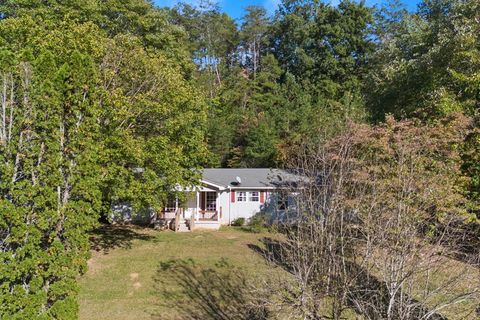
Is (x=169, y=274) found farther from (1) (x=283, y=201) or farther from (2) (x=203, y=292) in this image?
(1) (x=283, y=201)

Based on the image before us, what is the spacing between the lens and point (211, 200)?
23.9 m

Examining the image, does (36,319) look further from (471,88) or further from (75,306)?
(471,88)

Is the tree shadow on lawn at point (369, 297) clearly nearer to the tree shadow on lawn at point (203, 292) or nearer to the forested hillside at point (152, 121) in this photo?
the forested hillside at point (152, 121)

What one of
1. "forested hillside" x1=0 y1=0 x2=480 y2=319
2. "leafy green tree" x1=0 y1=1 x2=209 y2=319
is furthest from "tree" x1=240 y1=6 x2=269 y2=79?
"leafy green tree" x1=0 y1=1 x2=209 y2=319

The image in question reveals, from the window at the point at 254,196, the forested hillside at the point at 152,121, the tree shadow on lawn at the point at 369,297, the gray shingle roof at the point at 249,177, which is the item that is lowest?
the tree shadow on lawn at the point at 369,297

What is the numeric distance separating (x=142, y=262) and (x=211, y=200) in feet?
30.0

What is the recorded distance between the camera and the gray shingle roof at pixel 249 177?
75.4 ft

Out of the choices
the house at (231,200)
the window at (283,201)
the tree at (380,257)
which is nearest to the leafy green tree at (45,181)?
the tree at (380,257)

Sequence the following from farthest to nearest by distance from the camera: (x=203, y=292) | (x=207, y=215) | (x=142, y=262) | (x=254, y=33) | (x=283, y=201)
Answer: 1. (x=254, y=33)
2. (x=207, y=215)
3. (x=142, y=262)
4. (x=203, y=292)
5. (x=283, y=201)

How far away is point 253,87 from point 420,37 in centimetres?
1776

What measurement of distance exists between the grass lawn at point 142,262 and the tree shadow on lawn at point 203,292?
6.2 inches

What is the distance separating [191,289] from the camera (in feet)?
41.9

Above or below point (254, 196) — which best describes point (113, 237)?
below

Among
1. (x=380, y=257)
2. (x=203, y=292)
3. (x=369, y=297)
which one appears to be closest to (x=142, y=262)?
(x=203, y=292)
